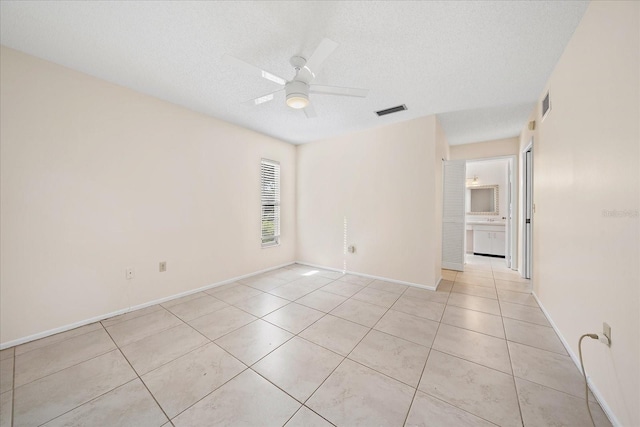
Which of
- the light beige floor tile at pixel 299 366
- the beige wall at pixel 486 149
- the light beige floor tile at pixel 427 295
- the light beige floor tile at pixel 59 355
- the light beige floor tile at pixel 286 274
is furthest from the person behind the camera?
the beige wall at pixel 486 149

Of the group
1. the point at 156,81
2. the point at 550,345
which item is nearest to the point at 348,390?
the point at 550,345

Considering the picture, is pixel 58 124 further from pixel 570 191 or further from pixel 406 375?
pixel 570 191

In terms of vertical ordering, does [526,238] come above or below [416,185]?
below

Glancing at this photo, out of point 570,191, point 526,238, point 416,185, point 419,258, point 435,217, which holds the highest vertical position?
point 416,185

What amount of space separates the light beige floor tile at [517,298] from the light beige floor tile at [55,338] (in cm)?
467

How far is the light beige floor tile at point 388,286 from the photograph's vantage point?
323 centimetres

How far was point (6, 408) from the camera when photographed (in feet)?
4.32

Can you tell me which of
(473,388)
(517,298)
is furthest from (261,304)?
(517,298)

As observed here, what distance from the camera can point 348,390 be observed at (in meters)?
1.46

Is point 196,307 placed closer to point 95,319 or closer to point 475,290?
point 95,319

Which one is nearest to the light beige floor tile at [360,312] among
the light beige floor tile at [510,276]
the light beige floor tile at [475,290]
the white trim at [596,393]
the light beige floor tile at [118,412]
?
the light beige floor tile at [475,290]

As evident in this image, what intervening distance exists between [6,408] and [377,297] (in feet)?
10.2

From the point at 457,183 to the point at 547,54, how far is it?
2.39 meters

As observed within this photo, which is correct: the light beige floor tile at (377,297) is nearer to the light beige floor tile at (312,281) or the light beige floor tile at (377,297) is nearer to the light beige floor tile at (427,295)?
the light beige floor tile at (427,295)
